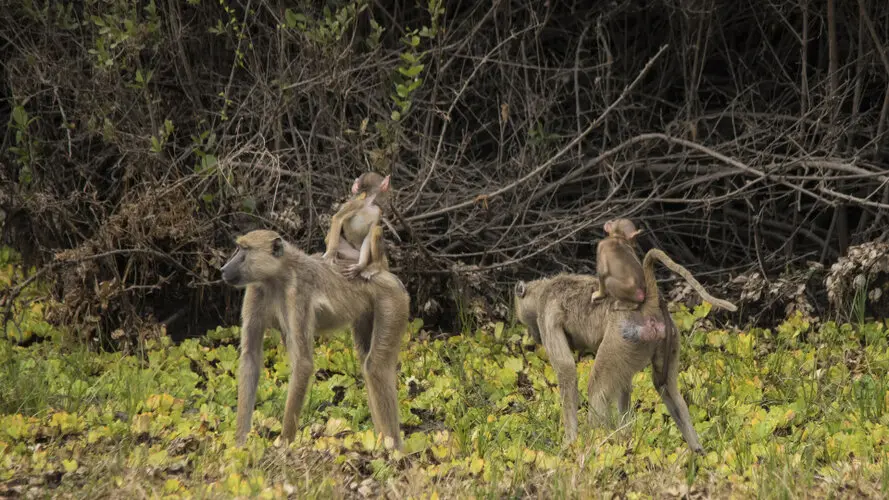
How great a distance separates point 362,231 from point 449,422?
1.18 m

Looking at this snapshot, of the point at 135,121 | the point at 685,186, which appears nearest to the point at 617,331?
the point at 685,186

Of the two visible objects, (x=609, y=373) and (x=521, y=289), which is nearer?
(x=609, y=373)

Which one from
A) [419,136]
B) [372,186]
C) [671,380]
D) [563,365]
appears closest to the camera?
[671,380]

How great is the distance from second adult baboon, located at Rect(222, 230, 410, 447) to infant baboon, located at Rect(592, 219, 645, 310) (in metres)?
0.99

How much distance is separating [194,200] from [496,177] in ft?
7.66

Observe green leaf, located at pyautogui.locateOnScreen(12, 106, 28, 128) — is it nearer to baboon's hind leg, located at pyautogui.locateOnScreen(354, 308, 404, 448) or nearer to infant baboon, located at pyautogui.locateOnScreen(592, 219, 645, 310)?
baboon's hind leg, located at pyautogui.locateOnScreen(354, 308, 404, 448)

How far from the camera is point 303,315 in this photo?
596cm

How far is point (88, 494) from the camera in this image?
4.95 meters

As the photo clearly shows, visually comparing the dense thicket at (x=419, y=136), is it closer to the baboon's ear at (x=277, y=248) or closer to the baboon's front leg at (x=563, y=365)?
the baboon's front leg at (x=563, y=365)

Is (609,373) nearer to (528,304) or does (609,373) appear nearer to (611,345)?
(611,345)

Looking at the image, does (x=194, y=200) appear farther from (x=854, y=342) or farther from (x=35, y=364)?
(x=854, y=342)

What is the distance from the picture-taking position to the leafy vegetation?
5.21 m

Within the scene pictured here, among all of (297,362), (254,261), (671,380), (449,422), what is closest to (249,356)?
(297,362)

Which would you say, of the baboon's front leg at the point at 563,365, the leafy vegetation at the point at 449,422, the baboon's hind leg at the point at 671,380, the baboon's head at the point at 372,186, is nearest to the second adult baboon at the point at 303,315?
the leafy vegetation at the point at 449,422
